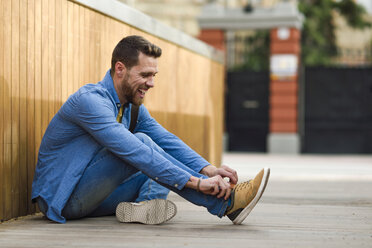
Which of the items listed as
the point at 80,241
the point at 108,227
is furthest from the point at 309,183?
→ the point at 80,241

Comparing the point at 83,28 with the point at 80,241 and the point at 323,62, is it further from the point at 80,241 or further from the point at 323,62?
the point at 323,62

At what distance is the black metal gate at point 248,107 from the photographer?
16891 millimetres

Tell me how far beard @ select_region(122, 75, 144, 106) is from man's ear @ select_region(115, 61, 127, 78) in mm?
32

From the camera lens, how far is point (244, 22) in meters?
17.0

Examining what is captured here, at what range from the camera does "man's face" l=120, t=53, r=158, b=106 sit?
4.06 metres

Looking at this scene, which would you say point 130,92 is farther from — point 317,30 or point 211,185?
point 317,30

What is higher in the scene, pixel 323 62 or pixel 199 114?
pixel 323 62

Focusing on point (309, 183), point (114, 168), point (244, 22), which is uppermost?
point (244, 22)

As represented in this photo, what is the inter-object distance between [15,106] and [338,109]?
13.0m

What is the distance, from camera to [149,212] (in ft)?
13.4

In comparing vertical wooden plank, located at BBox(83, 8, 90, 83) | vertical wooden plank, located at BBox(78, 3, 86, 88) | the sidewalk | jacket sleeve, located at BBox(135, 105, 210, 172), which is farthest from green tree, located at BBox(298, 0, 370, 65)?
jacket sleeve, located at BBox(135, 105, 210, 172)

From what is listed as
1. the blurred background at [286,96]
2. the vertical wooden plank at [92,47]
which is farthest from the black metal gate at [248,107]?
the vertical wooden plank at [92,47]

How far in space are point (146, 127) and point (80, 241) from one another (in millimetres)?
1229

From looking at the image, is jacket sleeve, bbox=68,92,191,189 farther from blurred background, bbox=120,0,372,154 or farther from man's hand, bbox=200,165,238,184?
blurred background, bbox=120,0,372,154
